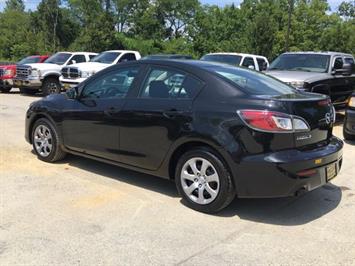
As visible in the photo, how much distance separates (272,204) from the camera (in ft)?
17.8

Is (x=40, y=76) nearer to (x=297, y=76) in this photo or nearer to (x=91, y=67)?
(x=91, y=67)

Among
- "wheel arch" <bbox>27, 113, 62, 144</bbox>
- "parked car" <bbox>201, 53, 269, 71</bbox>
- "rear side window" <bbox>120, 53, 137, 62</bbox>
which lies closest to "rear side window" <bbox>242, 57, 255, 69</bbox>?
"parked car" <bbox>201, 53, 269, 71</bbox>

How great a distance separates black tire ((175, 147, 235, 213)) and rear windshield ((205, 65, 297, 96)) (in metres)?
0.77

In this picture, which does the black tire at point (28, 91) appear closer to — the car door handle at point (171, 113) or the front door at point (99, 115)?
the front door at point (99, 115)

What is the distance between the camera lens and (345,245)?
4316mm

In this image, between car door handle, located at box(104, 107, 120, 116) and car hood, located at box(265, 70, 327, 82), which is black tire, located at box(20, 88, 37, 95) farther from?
car door handle, located at box(104, 107, 120, 116)

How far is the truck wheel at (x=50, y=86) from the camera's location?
17.8m

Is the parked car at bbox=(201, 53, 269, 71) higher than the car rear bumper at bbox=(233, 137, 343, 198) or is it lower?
higher

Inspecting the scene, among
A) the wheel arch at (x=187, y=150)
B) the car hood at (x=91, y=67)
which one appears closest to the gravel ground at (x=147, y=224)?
the wheel arch at (x=187, y=150)

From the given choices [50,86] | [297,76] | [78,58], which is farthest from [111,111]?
[78,58]

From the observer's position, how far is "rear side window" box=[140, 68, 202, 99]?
5.23 metres

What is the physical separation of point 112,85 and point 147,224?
208 centimetres

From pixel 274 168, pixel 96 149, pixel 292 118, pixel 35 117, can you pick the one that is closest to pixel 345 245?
pixel 274 168

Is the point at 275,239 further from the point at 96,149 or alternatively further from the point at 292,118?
the point at 96,149
